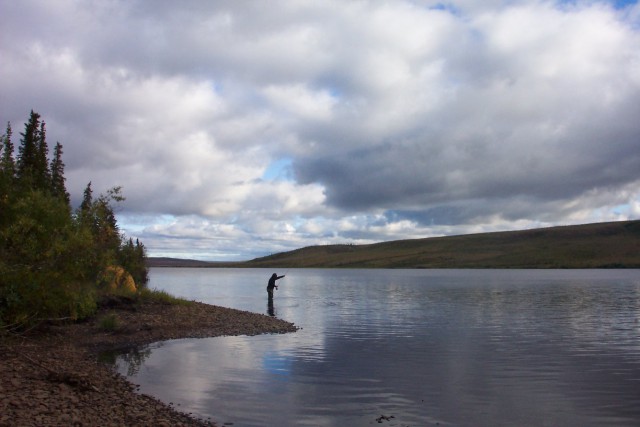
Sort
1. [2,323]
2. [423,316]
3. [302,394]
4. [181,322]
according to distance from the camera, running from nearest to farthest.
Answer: [302,394], [2,323], [181,322], [423,316]

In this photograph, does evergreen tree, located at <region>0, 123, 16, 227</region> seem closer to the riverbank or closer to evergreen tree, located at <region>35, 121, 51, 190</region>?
the riverbank

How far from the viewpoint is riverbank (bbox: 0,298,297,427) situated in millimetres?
14430

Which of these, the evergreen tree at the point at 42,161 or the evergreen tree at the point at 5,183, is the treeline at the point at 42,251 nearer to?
the evergreen tree at the point at 5,183

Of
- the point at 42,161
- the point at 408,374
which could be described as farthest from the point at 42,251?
the point at 42,161

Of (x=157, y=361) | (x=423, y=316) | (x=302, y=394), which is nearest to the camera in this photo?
(x=302, y=394)

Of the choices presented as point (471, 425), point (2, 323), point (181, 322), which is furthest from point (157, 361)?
point (471, 425)

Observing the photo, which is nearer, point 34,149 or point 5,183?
point 5,183

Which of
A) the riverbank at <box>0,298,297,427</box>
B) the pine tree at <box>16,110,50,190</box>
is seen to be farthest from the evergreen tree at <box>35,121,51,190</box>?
the riverbank at <box>0,298,297,427</box>

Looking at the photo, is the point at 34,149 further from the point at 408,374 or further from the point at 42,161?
the point at 408,374

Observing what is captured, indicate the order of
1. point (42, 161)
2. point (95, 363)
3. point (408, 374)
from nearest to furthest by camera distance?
point (408, 374) → point (95, 363) → point (42, 161)

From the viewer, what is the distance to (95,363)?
2330 cm

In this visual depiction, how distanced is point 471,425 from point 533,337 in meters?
20.0

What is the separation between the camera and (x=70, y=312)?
3002 centimetres

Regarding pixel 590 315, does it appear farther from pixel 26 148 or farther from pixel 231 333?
pixel 26 148
